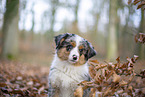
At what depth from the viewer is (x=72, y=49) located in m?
3.59

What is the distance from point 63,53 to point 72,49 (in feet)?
0.79

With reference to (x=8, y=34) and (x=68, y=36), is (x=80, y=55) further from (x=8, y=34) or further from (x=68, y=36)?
(x=8, y=34)

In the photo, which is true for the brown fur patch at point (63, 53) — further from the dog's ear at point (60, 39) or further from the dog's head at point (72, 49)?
the dog's ear at point (60, 39)

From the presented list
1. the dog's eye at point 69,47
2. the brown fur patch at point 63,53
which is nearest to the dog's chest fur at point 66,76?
the brown fur patch at point 63,53

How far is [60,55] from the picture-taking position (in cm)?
371

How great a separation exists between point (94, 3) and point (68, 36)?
1138 inches

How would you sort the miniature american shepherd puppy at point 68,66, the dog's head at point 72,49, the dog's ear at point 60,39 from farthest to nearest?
the dog's ear at point 60,39, the dog's head at point 72,49, the miniature american shepherd puppy at point 68,66

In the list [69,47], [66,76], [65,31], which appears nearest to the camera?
[66,76]

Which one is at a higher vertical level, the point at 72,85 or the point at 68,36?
the point at 68,36

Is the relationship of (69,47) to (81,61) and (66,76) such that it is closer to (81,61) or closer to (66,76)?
(81,61)

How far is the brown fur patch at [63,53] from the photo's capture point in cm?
362

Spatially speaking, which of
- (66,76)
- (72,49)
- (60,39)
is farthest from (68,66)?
(60,39)

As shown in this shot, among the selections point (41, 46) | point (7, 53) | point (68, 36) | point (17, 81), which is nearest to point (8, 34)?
point (7, 53)

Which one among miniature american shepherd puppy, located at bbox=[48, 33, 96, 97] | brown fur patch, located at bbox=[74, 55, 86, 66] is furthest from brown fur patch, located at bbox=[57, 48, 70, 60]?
brown fur patch, located at bbox=[74, 55, 86, 66]
